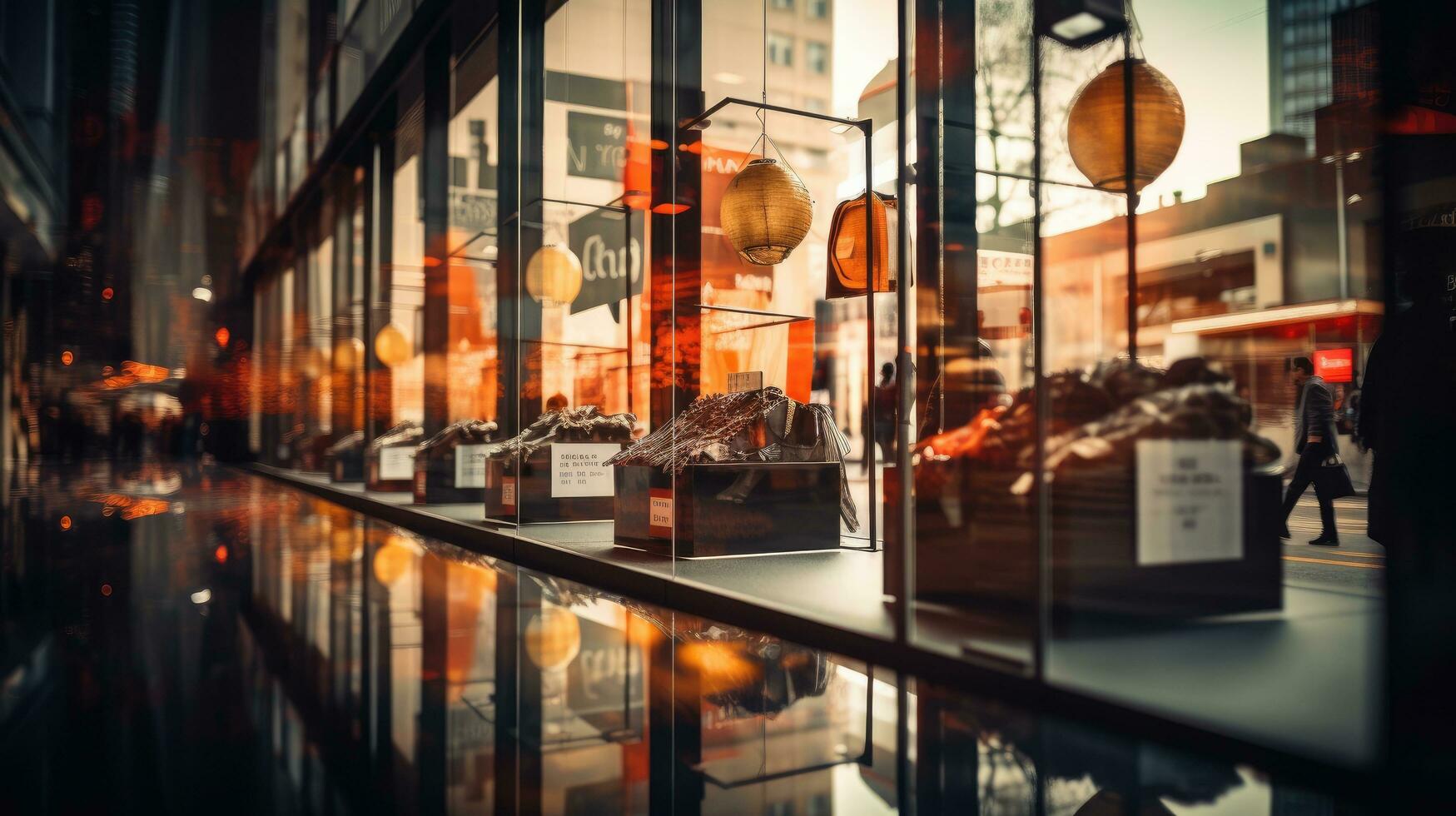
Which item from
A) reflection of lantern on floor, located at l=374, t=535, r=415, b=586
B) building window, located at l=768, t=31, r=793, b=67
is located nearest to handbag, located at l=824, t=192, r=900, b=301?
building window, located at l=768, t=31, r=793, b=67

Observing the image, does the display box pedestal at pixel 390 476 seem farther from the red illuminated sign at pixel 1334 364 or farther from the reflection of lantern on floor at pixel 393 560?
the red illuminated sign at pixel 1334 364

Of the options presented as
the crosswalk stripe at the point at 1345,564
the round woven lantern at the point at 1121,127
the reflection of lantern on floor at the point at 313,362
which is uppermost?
the reflection of lantern on floor at the point at 313,362

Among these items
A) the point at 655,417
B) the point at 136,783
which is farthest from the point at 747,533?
the point at 136,783

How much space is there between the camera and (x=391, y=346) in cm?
1174

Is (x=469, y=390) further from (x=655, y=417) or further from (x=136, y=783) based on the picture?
(x=136, y=783)

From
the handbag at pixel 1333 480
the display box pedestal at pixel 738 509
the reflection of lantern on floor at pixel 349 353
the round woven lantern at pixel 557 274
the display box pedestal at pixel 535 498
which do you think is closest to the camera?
the handbag at pixel 1333 480

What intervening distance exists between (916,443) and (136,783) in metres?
2.36

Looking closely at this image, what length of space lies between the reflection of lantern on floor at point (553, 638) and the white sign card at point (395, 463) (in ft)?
24.4

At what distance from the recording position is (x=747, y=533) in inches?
187

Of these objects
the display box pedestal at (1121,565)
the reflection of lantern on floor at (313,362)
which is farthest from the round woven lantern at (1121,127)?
the reflection of lantern on floor at (313,362)

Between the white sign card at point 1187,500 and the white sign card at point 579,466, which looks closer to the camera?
the white sign card at point 1187,500

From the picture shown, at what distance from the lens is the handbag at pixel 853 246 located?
16.8 feet

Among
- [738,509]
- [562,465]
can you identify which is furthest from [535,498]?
[738,509]

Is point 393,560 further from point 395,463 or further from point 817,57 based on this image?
point 395,463
